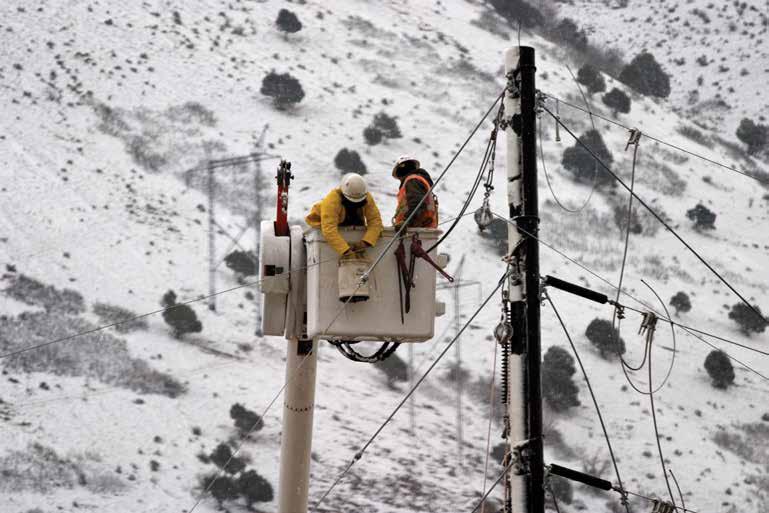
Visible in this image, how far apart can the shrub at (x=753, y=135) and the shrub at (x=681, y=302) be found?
26823mm

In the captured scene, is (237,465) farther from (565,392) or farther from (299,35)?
(299,35)

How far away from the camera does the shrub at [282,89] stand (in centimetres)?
6893

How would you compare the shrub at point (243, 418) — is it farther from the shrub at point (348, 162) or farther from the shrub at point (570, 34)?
the shrub at point (570, 34)

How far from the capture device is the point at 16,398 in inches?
1699

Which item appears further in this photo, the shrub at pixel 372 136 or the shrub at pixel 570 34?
the shrub at pixel 570 34

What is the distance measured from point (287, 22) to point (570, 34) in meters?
28.2

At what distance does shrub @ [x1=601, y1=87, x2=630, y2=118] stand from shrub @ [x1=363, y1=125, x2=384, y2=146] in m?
18.8

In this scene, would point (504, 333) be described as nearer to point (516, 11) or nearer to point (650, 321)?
point (650, 321)

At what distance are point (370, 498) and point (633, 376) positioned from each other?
16234 millimetres

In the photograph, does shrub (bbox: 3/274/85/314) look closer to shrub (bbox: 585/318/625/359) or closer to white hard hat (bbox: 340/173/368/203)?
shrub (bbox: 585/318/625/359)

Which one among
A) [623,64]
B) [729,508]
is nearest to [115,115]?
[729,508]

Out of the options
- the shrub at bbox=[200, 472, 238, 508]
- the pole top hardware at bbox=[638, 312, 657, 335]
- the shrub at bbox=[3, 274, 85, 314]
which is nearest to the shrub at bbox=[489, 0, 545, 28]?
the shrub at bbox=[3, 274, 85, 314]

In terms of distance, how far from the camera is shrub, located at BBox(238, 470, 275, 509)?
40.4 meters

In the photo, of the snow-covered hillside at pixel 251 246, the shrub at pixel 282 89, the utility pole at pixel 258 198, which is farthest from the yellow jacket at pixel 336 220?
the shrub at pixel 282 89
